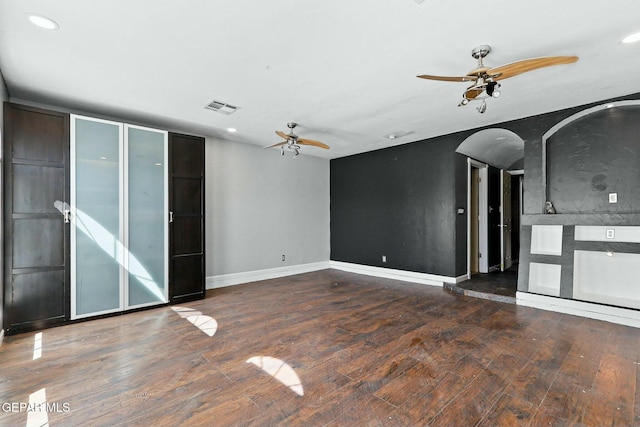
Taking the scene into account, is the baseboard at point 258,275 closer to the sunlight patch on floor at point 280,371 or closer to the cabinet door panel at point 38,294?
the cabinet door panel at point 38,294

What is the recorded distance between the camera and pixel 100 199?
3.72m

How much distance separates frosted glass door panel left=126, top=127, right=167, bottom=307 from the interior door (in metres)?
6.77

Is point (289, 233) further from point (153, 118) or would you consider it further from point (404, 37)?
point (404, 37)

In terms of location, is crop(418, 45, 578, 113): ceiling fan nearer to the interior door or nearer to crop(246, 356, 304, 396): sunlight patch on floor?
crop(246, 356, 304, 396): sunlight patch on floor

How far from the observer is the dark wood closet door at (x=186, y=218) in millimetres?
4336

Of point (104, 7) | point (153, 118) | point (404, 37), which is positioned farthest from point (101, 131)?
point (404, 37)

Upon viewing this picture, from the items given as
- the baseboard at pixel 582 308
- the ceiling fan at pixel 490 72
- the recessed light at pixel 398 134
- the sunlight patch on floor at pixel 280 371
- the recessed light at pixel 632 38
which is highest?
the recessed light at pixel 632 38

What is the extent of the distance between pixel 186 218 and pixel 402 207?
4.08 m

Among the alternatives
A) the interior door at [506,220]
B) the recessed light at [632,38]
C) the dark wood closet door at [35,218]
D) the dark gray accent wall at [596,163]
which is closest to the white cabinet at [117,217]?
the dark wood closet door at [35,218]

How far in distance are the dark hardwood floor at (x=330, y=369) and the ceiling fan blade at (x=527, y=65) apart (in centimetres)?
248

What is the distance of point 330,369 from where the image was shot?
2.45 metres

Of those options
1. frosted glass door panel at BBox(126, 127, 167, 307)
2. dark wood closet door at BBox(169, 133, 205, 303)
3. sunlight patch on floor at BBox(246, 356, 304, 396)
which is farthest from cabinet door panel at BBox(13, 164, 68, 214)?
sunlight patch on floor at BBox(246, 356, 304, 396)

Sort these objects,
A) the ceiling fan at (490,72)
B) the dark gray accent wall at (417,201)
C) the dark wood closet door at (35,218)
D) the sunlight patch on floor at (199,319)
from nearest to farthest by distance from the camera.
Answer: the ceiling fan at (490,72), the dark wood closet door at (35,218), the sunlight patch on floor at (199,319), the dark gray accent wall at (417,201)

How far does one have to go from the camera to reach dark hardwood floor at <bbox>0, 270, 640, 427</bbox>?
189 centimetres
